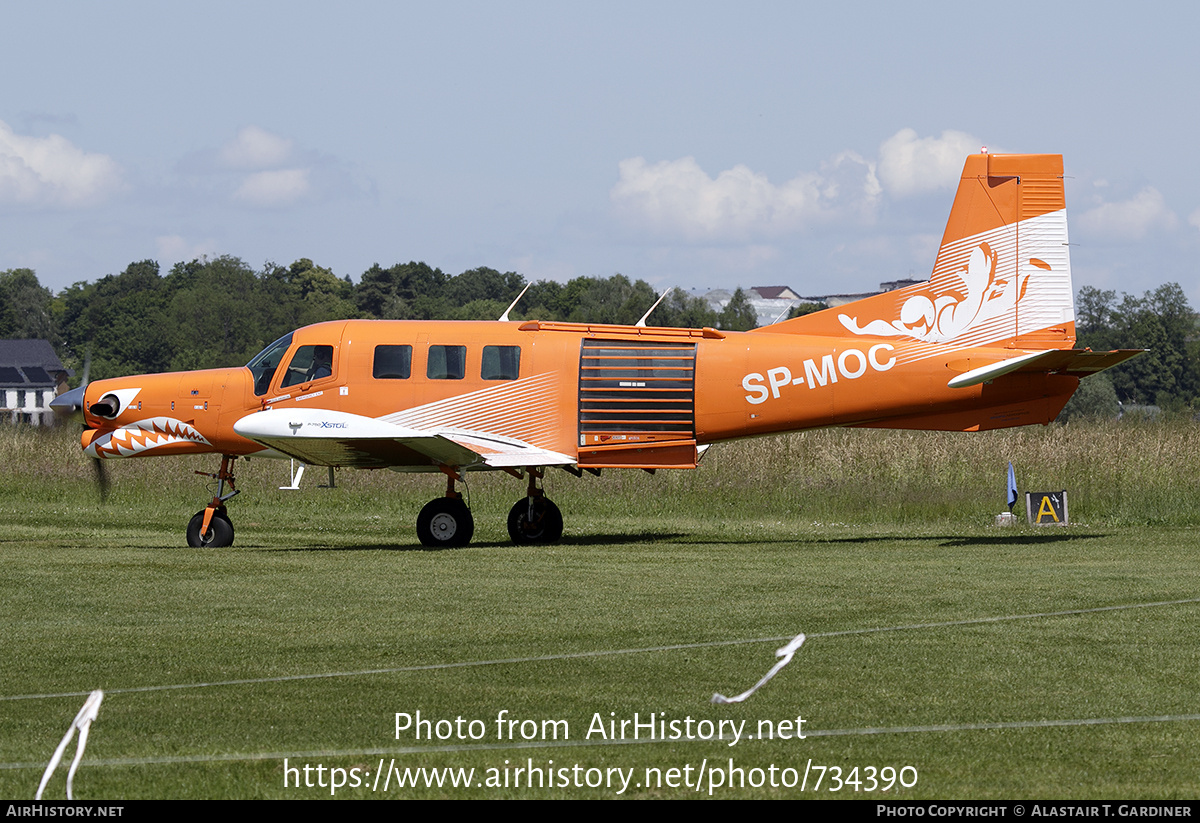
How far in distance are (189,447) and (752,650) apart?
1119cm

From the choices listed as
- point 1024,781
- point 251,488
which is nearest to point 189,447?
point 251,488

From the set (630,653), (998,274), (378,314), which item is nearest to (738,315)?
(378,314)

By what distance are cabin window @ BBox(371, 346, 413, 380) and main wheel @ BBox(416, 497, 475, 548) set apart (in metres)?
1.69

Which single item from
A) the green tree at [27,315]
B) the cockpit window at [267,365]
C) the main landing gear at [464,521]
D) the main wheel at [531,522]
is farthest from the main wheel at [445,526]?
the green tree at [27,315]

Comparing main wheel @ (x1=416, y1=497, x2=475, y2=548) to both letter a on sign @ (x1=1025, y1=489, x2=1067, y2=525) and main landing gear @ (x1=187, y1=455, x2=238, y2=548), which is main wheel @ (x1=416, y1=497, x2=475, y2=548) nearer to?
main landing gear @ (x1=187, y1=455, x2=238, y2=548)

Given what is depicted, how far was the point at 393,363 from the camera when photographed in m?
16.6

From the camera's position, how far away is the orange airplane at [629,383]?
1559cm

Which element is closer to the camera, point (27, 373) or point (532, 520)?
point (532, 520)

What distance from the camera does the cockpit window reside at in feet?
55.6

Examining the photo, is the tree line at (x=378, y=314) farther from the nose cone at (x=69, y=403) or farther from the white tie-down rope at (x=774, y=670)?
the white tie-down rope at (x=774, y=670)

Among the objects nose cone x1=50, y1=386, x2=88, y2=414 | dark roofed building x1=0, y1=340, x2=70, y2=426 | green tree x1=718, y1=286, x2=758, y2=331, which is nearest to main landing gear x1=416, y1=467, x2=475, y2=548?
nose cone x1=50, y1=386, x2=88, y2=414

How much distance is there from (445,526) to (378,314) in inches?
3763

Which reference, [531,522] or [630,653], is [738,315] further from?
[630,653]

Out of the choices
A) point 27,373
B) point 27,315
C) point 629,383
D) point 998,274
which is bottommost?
point 629,383
